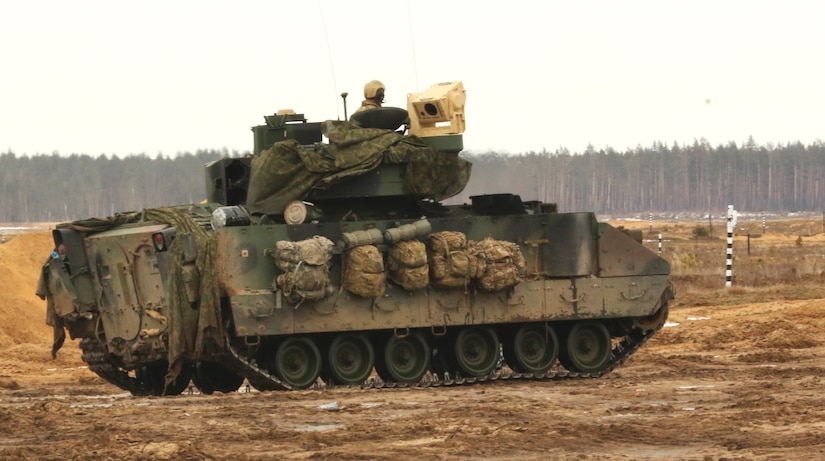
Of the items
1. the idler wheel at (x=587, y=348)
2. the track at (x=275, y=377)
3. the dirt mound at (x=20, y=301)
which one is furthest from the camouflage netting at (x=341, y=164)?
the dirt mound at (x=20, y=301)

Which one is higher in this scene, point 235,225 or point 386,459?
point 235,225

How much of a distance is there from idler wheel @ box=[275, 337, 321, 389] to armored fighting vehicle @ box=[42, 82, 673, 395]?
0.02 meters

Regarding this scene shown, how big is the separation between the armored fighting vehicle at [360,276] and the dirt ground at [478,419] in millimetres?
664

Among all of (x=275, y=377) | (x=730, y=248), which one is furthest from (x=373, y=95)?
(x=730, y=248)

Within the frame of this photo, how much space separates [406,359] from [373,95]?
3.28 meters

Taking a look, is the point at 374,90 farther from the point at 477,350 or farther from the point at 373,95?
the point at 477,350

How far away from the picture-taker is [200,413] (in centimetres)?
1343

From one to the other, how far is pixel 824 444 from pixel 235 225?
24.3 feet

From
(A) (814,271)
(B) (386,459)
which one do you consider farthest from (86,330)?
(A) (814,271)

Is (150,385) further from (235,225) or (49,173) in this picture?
(49,173)

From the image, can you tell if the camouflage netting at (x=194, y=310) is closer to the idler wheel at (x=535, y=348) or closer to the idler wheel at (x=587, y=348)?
the idler wheel at (x=535, y=348)

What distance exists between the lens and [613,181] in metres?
94.6

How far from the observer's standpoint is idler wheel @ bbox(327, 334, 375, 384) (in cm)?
1634

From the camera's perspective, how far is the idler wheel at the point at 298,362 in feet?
53.0
